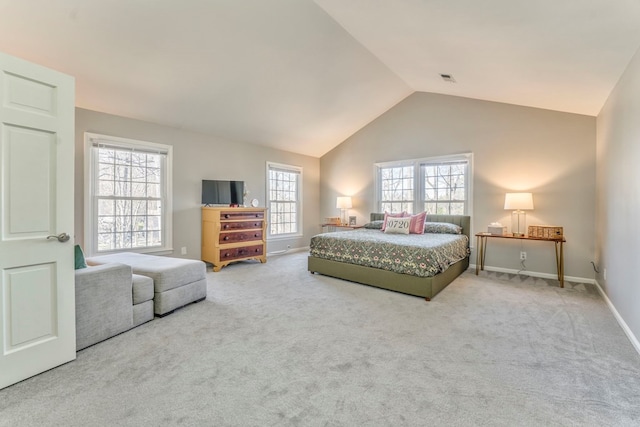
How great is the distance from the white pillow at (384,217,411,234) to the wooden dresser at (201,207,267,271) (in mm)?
2268

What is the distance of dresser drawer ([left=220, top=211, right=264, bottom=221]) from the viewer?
488cm

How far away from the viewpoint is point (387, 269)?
3707mm

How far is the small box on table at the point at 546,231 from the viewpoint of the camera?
3.98 metres

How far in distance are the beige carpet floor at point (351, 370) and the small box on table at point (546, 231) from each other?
3.33 feet

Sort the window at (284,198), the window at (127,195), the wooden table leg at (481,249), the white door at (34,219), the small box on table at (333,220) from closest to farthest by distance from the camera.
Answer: the white door at (34,219) < the window at (127,195) < the wooden table leg at (481,249) < the window at (284,198) < the small box on table at (333,220)

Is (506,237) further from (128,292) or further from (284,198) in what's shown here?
(128,292)

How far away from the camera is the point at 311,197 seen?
23.3 ft

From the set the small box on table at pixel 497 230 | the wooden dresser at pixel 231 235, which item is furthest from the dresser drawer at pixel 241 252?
the small box on table at pixel 497 230

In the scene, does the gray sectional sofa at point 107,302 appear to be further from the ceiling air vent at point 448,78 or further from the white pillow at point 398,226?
the ceiling air vent at point 448,78

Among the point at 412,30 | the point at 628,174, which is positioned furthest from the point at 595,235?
the point at 412,30

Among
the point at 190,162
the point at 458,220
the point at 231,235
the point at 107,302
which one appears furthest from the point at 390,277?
the point at 190,162

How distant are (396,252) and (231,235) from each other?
2766 millimetres

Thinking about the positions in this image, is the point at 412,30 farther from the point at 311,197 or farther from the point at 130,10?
the point at 311,197

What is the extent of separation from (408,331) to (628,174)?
90.8 inches
